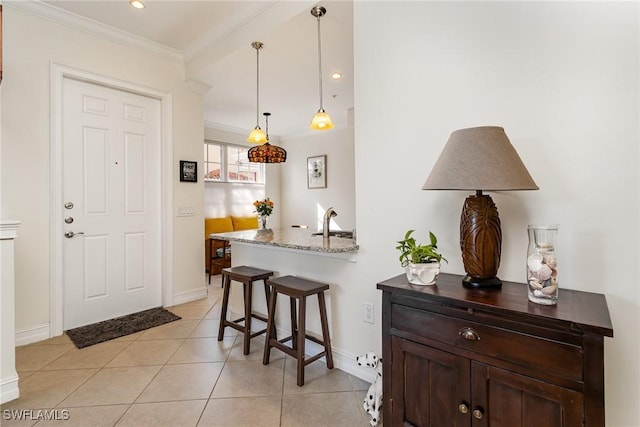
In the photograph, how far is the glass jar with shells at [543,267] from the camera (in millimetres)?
1077

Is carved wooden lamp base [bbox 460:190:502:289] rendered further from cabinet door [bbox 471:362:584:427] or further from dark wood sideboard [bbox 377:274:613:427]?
cabinet door [bbox 471:362:584:427]

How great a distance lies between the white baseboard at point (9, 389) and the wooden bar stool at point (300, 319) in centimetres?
139

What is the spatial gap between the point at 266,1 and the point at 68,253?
9.32 ft

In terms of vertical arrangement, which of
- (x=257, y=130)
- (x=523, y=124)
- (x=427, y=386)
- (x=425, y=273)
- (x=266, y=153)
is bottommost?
(x=427, y=386)

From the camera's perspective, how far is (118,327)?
282 centimetres

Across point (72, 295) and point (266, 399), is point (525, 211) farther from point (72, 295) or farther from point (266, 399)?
point (72, 295)

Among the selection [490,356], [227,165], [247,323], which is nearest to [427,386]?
[490,356]

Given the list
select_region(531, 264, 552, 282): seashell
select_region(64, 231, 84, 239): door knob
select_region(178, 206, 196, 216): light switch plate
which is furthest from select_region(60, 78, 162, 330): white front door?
select_region(531, 264, 552, 282): seashell

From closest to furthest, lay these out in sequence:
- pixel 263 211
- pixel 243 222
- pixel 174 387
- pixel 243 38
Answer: pixel 174 387 → pixel 243 38 → pixel 263 211 → pixel 243 222

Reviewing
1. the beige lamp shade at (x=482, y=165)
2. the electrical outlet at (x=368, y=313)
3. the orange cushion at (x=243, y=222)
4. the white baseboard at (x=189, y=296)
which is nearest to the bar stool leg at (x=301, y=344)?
the electrical outlet at (x=368, y=313)

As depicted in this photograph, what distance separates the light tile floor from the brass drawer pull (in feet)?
2.65

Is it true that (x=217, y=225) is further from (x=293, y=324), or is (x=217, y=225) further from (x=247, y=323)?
(x=293, y=324)

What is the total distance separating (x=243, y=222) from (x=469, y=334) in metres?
5.32

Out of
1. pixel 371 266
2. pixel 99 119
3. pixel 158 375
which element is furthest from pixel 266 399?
pixel 99 119
